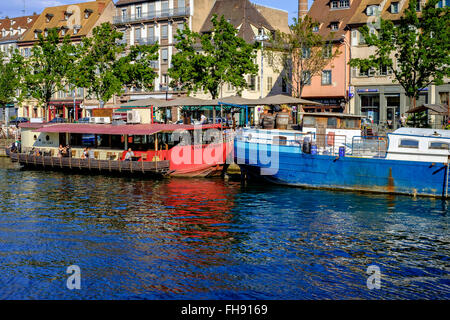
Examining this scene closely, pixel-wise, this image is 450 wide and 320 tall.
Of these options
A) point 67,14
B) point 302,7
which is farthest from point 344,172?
point 67,14

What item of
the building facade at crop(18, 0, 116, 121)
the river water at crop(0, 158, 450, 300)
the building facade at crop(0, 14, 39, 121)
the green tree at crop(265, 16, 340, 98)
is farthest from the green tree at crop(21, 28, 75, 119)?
the river water at crop(0, 158, 450, 300)

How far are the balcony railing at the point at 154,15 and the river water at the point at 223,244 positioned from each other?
43201 mm

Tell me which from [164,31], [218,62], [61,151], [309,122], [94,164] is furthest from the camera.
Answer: [164,31]

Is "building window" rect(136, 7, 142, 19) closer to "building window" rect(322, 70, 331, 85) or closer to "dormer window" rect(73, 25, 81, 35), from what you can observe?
"dormer window" rect(73, 25, 81, 35)

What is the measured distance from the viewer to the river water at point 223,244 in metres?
16.1

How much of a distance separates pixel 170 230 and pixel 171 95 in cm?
4862

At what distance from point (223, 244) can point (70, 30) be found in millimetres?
74023

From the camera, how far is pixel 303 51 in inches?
2239

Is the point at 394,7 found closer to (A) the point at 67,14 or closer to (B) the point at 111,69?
(B) the point at 111,69

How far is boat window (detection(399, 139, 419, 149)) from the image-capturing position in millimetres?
30875

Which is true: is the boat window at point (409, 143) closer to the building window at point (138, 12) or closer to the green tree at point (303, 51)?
the green tree at point (303, 51)

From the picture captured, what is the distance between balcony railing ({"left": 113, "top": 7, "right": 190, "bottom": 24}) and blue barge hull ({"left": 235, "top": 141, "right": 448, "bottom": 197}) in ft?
131

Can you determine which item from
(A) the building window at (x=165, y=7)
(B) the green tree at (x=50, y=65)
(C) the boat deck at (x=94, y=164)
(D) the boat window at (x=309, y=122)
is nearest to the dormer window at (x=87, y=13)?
(A) the building window at (x=165, y=7)

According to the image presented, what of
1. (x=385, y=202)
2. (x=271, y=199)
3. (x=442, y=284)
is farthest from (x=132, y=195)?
(x=442, y=284)
